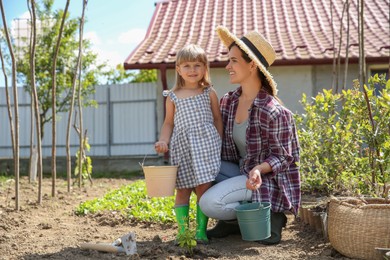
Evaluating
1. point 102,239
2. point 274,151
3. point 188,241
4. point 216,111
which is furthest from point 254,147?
point 102,239

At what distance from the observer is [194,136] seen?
3566 mm

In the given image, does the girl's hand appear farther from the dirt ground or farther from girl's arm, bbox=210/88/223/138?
the dirt ground

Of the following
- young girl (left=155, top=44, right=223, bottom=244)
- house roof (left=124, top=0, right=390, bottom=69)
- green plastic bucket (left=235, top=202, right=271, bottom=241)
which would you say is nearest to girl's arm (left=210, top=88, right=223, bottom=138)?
young girl (left=155, top=44, right=223, bottom=244)

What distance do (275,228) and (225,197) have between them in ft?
1.39

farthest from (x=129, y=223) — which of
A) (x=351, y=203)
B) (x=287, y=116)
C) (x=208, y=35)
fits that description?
(x=208, y=35)

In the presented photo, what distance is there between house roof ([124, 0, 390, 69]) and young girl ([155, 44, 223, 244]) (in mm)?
6120

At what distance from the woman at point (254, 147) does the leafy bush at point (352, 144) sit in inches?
20.8

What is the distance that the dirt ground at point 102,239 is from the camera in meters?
3.10

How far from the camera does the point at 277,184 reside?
361 centimetres

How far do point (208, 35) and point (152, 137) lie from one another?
8.50 feet

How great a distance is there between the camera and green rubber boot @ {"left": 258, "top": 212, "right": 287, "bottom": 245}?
11.6ft

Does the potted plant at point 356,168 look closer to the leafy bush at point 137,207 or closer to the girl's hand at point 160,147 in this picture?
the girl's hand at point 160,147

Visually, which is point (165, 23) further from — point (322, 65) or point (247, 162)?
point (247, 162)

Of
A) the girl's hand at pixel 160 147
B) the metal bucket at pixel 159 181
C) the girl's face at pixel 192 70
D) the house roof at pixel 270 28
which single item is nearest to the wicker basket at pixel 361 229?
the metal bucket at pixel 159 181
